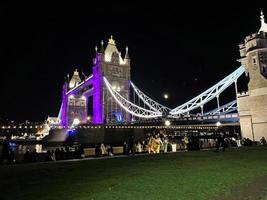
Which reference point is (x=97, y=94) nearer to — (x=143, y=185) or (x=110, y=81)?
(x=110, y=81)

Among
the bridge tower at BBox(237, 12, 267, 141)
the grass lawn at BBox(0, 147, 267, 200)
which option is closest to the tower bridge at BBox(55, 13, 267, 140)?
the bridge tower at BBox(237, 12, 267, 141)

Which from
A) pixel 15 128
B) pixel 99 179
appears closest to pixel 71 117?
pixel 15 128

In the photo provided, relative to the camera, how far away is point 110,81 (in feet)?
273

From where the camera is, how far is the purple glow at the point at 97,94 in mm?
78312

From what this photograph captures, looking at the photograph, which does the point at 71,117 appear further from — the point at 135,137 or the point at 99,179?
the point at 99,179

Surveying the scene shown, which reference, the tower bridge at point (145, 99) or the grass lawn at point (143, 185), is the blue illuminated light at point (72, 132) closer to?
the tower bridge at point (145, 99)

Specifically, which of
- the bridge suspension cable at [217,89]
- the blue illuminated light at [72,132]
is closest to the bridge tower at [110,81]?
the blue illuminated light at [72,132]

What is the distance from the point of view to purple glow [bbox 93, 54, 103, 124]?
78.3m

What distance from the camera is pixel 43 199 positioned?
648 centimetres

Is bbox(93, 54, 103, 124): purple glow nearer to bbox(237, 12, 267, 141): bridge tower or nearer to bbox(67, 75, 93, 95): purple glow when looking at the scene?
bbox(67, 75, 93, 95): purple glow

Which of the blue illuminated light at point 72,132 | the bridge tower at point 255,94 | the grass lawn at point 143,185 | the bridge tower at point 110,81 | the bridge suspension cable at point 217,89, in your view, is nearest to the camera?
the grass lawn at point 143,185

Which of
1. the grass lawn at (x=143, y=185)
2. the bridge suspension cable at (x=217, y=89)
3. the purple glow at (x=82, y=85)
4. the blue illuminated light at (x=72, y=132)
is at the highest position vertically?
the purple glow at (x=82, y=85)

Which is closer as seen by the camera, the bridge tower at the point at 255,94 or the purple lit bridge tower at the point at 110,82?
the bridge tower at the point at 255,94

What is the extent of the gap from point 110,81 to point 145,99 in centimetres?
1492
